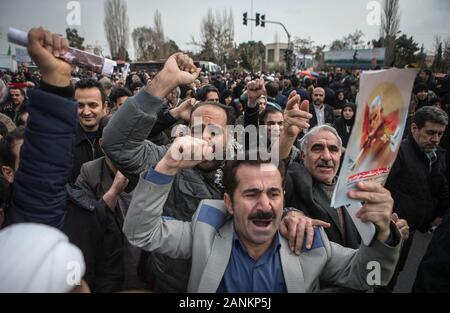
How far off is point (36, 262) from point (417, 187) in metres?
→ 3.01

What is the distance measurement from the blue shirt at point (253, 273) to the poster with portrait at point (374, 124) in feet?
1.37

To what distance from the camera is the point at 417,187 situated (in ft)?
9.62

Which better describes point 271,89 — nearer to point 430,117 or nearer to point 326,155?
point 430,117

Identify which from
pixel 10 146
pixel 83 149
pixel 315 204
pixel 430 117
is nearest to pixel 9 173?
pixel 10 146

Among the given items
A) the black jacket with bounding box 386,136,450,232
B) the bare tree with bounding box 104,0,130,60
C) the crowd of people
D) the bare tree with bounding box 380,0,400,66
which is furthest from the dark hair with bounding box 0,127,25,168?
the bare tree with bounding box 104,0,130,60

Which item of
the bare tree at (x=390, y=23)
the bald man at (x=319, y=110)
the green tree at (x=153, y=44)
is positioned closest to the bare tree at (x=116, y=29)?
the green tree at (x=153, y=44)

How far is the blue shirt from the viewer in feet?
4.47

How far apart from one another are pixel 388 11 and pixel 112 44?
28863mm

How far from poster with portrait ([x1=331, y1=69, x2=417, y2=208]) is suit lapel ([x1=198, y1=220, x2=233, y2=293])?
19.6 inches

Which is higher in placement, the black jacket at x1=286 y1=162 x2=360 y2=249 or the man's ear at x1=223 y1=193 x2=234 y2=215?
the man's ear at x1=223 y1=193 x2=234 y2=215

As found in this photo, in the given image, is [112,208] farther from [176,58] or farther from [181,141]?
[176,58]

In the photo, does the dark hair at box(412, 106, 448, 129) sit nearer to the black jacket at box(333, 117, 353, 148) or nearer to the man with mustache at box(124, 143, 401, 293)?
the man with mustache at box(124, 143, 401, 293)

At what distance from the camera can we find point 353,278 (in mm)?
1369
